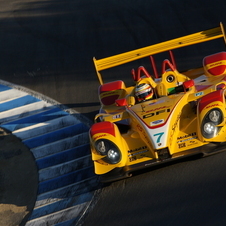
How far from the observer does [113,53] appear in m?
12.7

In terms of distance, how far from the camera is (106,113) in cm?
893

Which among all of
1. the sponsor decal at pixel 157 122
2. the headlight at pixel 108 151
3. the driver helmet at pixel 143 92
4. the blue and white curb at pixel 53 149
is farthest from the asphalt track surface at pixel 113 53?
the driver helmet at pixel 143 92

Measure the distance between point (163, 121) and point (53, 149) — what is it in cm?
287

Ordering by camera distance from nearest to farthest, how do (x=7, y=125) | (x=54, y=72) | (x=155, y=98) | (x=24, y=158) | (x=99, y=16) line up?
(x=155, y=98) → (x=24, y=158) → (x=7, y=125) → (x=54, y=72) → (x=99, y=16)

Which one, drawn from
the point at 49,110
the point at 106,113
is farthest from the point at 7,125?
the point at 106,113

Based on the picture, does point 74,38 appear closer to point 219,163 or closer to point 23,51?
point 23,51

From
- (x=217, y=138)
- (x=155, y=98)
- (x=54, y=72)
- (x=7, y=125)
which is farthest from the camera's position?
(x=54, y=72)

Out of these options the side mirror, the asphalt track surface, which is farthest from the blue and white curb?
the side mirror

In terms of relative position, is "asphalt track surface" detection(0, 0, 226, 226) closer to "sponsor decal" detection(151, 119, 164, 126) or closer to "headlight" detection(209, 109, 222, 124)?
"headlight" detection(209, 109, 222, 124)

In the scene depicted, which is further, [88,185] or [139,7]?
[139,7]

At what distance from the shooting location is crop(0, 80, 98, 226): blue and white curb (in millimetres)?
7750

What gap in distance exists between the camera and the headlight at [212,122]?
7.21m

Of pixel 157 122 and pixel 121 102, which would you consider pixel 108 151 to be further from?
pixel 121 102

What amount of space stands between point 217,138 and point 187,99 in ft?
3.71
